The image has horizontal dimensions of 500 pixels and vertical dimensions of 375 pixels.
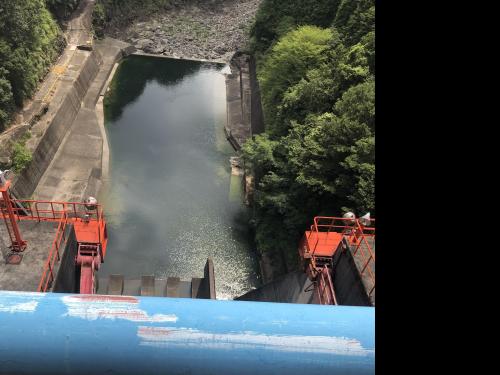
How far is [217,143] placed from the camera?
27703 mm

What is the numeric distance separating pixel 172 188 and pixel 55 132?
24.2 ft

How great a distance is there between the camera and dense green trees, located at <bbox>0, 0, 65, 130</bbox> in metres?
21.1

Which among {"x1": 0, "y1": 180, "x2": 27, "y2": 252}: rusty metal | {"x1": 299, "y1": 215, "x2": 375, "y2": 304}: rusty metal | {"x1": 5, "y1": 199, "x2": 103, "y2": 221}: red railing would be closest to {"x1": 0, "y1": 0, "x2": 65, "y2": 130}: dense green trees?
{"x1": 5, "y1": 199, "x2": 103, "y2": 221}: red railing

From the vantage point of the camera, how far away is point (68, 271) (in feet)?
32.4

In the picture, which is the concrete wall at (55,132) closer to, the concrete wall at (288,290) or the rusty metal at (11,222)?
the rusty metal at (11,222)

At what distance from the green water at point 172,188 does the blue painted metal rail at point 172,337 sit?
52.1 feet

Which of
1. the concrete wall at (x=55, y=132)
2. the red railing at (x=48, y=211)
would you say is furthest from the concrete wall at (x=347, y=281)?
the concrete wall at (x=55, y=132)

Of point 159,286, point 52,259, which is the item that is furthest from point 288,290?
point 52,259

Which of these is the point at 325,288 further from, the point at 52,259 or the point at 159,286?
the point at 159,286

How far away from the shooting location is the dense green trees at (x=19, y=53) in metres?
21.1
